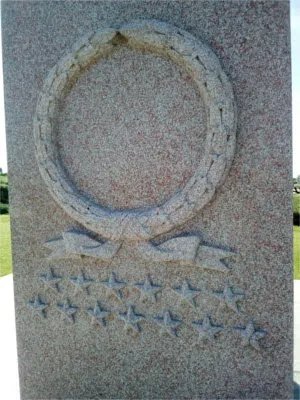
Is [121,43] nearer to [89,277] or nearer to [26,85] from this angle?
[26,85]

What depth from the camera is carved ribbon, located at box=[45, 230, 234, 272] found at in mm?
3043

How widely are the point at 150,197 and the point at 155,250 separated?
0.41 meters

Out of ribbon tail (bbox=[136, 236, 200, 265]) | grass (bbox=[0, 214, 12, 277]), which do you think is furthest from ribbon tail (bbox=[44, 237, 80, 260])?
grass (bbox=[0, 214, 12, 277])

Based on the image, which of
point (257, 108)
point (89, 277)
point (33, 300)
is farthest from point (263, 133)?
point (33, 300)

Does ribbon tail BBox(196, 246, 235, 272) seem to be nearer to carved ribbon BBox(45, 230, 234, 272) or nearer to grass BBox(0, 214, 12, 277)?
carved ribbon BBox(45, 230, 234, 272)

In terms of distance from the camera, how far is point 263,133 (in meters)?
2.91

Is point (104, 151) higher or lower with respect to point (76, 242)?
higher

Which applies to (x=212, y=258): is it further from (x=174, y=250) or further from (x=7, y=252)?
(x=7, y=252)

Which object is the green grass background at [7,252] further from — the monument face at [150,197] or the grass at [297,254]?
A: the monument face at [150,197]

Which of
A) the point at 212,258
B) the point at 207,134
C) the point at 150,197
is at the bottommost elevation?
the point at 212,258

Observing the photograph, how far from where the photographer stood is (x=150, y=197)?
3.19 metres

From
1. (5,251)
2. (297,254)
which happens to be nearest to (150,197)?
(297,254)

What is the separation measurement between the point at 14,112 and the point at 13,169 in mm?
489

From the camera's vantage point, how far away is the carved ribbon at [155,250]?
3.04 meters
